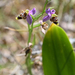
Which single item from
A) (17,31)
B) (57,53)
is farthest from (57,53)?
(17,31)

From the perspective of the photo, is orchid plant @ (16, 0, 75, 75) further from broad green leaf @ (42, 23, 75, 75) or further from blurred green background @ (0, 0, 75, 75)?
blurred green background @ (0, 0, 75, 75)

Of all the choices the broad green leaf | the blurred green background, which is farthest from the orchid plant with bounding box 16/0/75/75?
the blurred green background

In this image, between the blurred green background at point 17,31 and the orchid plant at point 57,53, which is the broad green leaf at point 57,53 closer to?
the orchid plant at point 57,53

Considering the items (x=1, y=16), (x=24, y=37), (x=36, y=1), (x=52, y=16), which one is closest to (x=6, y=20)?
(x=1, y=16)

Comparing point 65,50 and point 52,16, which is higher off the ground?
point 52,16

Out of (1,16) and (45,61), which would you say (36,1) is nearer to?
(1,16)

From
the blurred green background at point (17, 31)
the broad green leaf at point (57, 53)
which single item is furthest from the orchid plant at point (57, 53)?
the blurred green background at point (17, 31)

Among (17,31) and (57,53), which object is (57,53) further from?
(17,31)

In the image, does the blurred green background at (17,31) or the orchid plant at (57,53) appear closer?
the orchid plant at (57,53)
